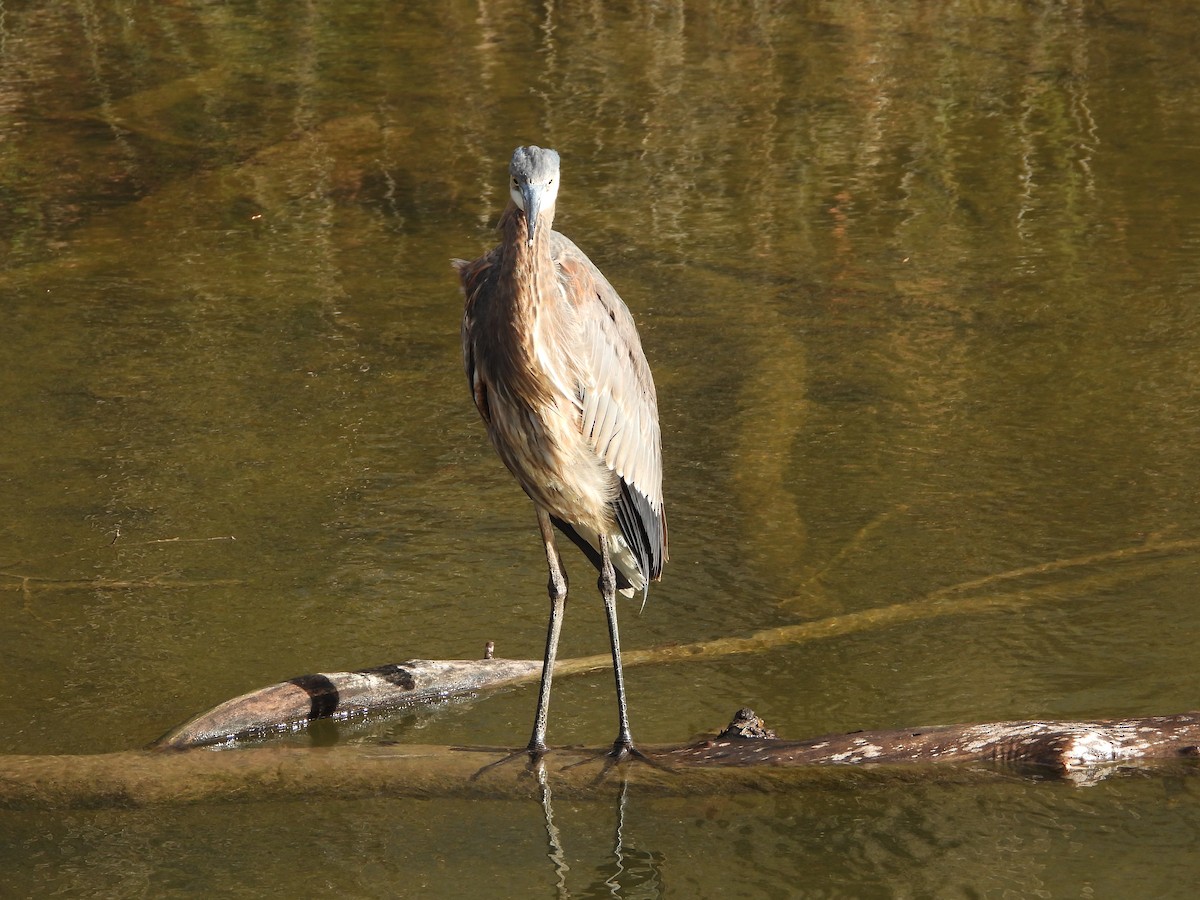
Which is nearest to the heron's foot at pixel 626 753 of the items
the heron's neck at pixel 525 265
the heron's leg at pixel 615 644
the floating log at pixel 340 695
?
the heron's leg at pixel 615 644

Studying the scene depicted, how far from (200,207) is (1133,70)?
6095 millimetres

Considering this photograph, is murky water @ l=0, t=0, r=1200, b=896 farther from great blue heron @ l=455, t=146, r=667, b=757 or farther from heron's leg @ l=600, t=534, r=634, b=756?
great blue heron @ l=455, t=146, r=667, b=757

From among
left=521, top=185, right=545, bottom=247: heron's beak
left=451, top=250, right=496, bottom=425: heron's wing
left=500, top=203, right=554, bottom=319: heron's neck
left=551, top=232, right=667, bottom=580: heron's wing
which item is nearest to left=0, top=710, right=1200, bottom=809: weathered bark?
left=551, top=232, right=667, bottom=580: heron's wing

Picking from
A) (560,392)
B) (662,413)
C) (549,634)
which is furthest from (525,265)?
(662,413)

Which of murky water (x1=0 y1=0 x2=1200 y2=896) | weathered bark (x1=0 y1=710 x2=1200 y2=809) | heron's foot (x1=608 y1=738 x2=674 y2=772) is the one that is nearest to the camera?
weathered bark (x1=0 y1=710 x2=1200 y2=809)

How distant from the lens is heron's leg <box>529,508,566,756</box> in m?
4.44

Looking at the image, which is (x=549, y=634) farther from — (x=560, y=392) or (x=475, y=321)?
(x=475, y=321)

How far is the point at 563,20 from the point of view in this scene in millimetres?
12898

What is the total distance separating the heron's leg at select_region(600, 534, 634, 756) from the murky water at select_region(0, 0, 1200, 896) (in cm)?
22

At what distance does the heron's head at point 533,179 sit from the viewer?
4074 millimetres

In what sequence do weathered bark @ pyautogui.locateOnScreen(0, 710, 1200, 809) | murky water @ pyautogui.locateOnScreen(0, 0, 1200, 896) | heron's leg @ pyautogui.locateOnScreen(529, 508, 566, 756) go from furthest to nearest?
heron's leg @ pyautogui.locateOnScreen(529, 508, 566, 756)
murky water @ pyautogui.locateOnScreen(0, 0, 1200, 896)
weathered bark @ pyautogui.locateOnScreen(0, 710, 1200, 809)

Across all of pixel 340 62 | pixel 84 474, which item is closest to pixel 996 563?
pixel 84 474

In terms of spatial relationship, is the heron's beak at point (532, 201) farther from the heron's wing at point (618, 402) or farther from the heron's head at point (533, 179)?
the heron's wing at point (618, 402)

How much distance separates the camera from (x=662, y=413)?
6.83 m
